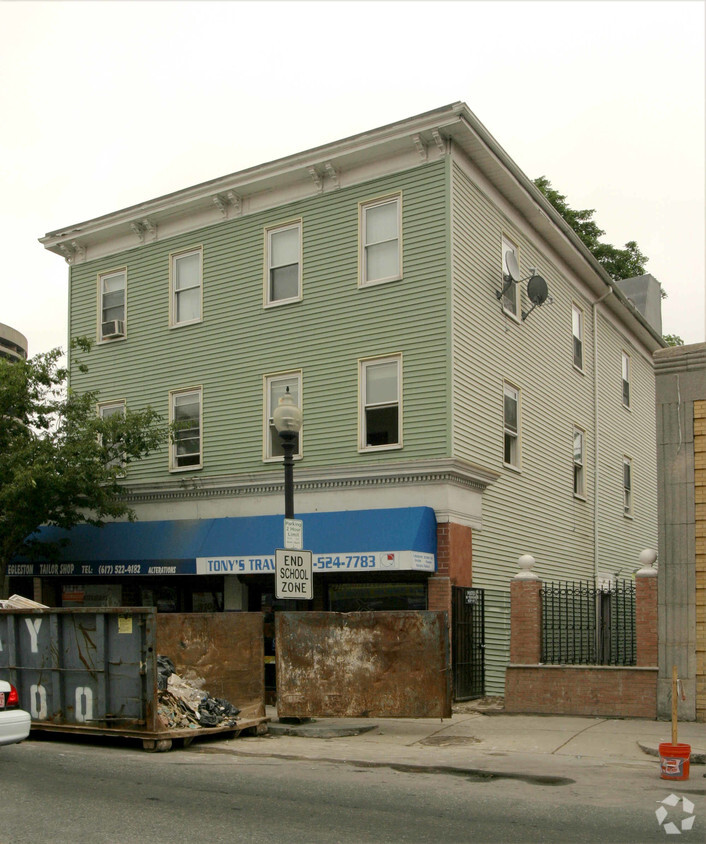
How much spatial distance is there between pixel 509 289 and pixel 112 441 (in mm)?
9266

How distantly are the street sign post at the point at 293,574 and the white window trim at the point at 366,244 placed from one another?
742 centimetres

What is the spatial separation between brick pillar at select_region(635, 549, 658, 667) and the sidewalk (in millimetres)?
962

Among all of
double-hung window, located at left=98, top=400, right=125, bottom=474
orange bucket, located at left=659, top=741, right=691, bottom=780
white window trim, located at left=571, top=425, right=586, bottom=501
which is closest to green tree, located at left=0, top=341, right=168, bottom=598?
double-hung window, located at left=98, top=400, right=125, bottom=474

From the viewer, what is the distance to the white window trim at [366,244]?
2027 cm

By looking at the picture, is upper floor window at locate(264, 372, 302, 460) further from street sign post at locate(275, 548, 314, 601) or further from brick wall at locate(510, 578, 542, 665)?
street sign post at locate(275, 548, 314, 601)

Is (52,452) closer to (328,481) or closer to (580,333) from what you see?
(328,481)

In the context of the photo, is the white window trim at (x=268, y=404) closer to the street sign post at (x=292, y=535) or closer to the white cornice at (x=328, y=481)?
the white cornice at (x=328, y=481)

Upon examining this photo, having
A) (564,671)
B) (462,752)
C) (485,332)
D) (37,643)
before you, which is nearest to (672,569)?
(564,671)

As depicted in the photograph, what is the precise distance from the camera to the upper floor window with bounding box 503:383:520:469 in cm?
2202

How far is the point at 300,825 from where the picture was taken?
8.16m

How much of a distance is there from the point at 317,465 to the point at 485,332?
14.5 feet

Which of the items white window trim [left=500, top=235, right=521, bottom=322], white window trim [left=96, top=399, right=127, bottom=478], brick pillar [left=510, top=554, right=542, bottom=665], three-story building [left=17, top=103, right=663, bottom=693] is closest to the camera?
brick pillar [left=510, top=554, right=542, bottom=665]

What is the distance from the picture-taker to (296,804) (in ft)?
29.6

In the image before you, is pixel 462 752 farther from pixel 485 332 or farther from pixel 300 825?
pixel 485 332
